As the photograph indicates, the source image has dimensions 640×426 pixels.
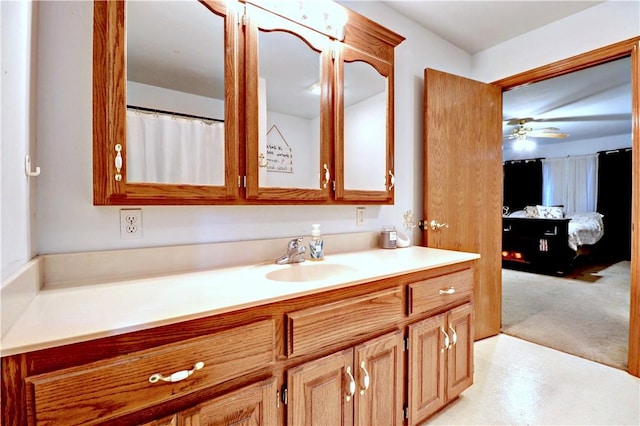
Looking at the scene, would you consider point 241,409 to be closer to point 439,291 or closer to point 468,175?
point 439,291

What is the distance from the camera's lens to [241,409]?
0.85 m

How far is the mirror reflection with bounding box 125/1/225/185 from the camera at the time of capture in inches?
42.8

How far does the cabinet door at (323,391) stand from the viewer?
0.95 meters

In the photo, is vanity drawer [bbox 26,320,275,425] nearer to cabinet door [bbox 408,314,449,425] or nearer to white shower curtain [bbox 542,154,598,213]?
cabinet door [bbox 408,314,449,425]

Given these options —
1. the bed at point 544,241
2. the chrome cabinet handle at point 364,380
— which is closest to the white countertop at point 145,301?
the chrome cabinet handle at point 364,380

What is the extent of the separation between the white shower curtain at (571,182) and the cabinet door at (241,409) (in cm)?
831

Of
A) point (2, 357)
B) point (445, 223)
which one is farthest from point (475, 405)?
point (2, 357)

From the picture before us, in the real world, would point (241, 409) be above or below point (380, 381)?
above

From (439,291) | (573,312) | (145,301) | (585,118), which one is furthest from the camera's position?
(585,118)

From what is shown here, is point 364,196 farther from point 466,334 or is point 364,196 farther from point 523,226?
point 523,226

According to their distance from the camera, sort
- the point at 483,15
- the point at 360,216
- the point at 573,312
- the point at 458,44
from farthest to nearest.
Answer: the point at 573,312
the point at 458,44
the point at 483,15
the point at 360,216

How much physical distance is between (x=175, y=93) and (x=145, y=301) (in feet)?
2.69

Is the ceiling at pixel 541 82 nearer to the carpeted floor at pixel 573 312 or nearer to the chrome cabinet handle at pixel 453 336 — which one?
the chrome cabinet handle at pixel 453 336

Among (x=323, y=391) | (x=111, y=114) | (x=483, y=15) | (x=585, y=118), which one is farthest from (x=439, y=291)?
(x=585, y=118)
